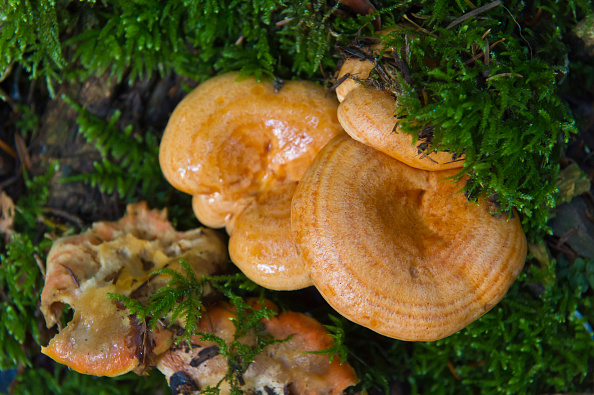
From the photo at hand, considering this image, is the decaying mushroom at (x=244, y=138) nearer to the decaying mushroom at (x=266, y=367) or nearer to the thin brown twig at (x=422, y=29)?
the decaying mushroom at (x=266, y=367)

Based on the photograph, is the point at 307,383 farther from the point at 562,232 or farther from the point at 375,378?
the point at 562,232

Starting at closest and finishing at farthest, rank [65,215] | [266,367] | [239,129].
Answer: [266,367] < [239,129] < [65,215]

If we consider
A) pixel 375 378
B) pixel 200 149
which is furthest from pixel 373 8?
pixel 375 378

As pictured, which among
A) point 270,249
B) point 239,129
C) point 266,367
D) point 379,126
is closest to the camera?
point 379,126

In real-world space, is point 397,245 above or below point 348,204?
below

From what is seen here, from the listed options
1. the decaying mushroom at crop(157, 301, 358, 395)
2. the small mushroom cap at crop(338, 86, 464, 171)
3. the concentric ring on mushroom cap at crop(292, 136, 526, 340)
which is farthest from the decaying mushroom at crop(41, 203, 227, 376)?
the small mushroom cap at crop(338, 86, 464, 171)

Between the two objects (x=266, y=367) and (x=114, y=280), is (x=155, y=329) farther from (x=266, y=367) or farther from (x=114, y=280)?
(x=266, y=367)

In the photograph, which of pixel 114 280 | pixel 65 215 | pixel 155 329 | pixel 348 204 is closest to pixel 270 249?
pixel 348 204

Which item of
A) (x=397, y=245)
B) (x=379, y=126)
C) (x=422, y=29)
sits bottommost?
(x=397, y=245)

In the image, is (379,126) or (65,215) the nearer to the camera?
(379,126)

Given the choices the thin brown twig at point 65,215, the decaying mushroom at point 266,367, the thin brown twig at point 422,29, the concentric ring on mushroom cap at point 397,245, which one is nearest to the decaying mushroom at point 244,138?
the concentric ring on mushroom cap at point 397,245
